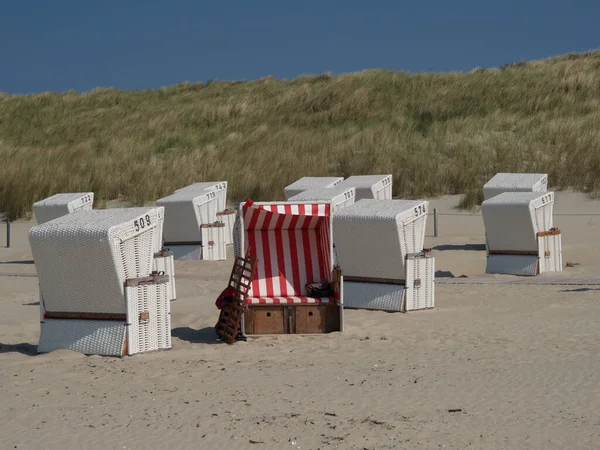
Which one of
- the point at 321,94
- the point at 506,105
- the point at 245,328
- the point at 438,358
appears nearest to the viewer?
the point at 438,358

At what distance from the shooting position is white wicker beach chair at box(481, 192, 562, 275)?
15.4 meters

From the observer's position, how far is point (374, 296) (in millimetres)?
12094

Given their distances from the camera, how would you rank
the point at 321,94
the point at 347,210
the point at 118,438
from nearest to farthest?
the point at 118,438 < the point at 347,210 < the point at 321,94

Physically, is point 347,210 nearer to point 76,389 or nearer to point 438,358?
point 438,358

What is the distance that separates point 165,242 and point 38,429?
12.8 m

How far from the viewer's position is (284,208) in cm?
1098

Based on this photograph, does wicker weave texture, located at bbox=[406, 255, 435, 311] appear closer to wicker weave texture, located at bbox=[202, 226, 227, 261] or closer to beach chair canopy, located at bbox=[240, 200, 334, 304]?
beach chair canopy, located at bbox=[240, 200, 334, 304]

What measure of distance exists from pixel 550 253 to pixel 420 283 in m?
4.59

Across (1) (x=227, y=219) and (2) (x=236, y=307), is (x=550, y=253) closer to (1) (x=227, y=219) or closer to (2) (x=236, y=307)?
(1) (x=227, y=219)

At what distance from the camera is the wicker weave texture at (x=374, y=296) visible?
11922mm

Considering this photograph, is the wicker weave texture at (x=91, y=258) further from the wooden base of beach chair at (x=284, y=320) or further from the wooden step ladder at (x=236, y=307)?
the wooden base of beach chair at (x=284, y=320)

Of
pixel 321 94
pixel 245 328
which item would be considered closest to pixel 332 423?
pixel 245 328

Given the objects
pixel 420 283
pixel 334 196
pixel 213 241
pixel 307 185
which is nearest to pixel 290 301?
pixel 420 283

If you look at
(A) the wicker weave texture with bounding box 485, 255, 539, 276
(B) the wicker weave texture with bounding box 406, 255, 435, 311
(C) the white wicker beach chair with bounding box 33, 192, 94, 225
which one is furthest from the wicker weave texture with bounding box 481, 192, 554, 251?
(C) the white wicker beach chair with bounding box 33, 192, 94, 225
